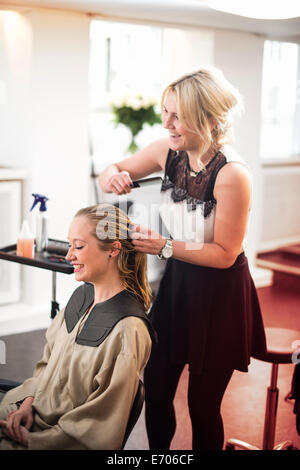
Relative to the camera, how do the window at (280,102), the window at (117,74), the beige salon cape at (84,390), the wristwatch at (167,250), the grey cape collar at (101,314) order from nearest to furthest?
the beige salon cape at (84,390) < the grey cape collar at (101,314) < the wristwatch at (167,250) < the window at (117,74) < the window at (280,102)

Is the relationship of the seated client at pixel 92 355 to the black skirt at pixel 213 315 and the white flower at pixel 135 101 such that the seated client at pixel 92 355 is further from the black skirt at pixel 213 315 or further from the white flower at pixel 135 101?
the white flower at pixel 135 101

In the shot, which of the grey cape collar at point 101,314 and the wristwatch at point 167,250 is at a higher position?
the wristwatch at point 167,250

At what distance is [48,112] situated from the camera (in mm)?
3867

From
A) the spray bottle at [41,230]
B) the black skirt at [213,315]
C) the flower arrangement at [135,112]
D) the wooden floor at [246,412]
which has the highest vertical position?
the flower arrangement at [135,112]

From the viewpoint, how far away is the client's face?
175 centimetres

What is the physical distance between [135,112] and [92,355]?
309 cm

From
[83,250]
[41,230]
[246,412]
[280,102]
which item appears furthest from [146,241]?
[280,102]

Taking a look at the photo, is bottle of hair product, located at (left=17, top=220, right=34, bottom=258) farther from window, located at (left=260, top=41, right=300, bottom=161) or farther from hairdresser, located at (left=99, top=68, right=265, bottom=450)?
window, located at (left=260, top=41, right=300, bottom=161)

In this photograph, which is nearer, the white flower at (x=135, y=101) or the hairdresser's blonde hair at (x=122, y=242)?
the hairdresser's blonde hair at (x=122, y=242)

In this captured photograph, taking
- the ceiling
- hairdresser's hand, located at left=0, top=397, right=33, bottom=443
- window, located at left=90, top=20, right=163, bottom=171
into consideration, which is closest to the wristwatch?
hairdresser's hand, located at left=0, top=397, right=33, bottom=443

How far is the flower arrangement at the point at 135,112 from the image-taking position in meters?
4.53

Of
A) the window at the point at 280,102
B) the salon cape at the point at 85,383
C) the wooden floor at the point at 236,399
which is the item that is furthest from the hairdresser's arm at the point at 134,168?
the window at the point at 280,102

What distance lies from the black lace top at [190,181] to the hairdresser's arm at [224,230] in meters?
0.03

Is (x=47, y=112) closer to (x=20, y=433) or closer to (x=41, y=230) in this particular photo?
(x=41, y=230)
